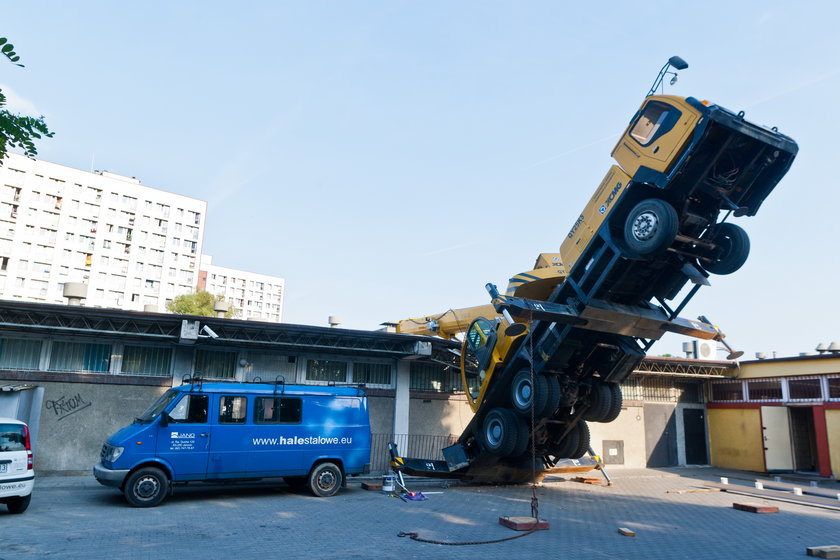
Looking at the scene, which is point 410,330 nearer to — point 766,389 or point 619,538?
point 619,538

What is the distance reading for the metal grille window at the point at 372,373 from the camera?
59.5 ft

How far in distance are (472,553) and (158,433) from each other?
6.39 metres

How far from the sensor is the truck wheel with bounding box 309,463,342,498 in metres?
12.3

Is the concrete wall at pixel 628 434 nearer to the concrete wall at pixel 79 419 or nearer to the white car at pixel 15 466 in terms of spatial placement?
the concrete wall at pixel 79 419

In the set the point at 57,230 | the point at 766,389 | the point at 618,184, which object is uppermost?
the point at 57,230

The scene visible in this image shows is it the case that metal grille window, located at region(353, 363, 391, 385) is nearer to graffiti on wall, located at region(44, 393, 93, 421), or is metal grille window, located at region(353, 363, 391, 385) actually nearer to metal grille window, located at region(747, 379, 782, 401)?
graffiti on wall, located at region(44, 393, 93, 421)

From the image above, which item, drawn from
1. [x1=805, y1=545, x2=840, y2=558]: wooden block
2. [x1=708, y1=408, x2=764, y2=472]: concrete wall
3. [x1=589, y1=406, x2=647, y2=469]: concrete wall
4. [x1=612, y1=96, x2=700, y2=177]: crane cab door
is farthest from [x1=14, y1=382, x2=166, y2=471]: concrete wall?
[x1=708, y1=408, x2=764, y2=472]: concrete wall

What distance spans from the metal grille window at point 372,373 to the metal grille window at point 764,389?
13.9 m

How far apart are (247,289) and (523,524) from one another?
109169 millimetres

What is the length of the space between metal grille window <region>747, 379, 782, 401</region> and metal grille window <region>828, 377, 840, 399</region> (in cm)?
184

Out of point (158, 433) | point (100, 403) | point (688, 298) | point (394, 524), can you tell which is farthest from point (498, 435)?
point (100, 403)

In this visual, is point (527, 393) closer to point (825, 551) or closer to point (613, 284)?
point (613, 284)

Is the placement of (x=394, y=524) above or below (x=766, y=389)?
below

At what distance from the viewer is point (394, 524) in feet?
31.7
